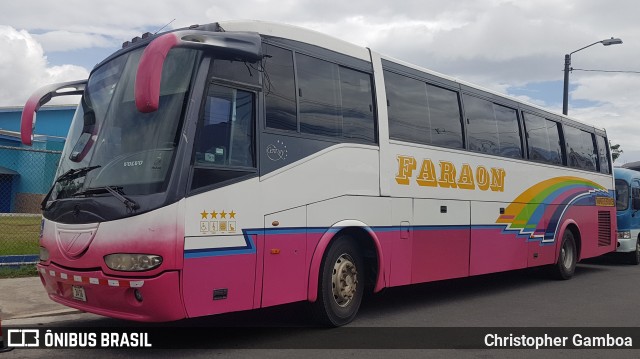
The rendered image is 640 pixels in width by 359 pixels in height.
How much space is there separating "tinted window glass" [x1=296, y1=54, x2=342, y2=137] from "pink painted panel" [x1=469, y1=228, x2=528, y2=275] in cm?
365

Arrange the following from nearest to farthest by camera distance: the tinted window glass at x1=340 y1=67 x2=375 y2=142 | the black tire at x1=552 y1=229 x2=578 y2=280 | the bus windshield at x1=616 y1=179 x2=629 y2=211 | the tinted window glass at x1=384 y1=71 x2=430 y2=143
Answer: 1. the tinted window glass at x1=340 y1=67 x2=375 y2=142
2. the tinted window glass at x1=384 y1=71 x2=430 y2=143
3. the black tire at x1=552 y1=229 x2=578 y2=280
4. the bus windshield at x1=616 y1=179 x2=629 y2=211

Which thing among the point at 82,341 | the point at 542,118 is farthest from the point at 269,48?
the point at 542,118

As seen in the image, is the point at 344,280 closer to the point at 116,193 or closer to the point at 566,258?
the point at 116,193

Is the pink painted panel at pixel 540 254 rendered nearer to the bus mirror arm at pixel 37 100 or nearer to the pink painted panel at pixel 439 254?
the pink painted panel at pixel 439 254

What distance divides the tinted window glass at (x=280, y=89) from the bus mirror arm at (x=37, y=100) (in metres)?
2.31

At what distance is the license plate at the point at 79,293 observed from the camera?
18.4 ft

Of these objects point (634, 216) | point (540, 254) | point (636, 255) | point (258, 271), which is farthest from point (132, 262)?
point (636, 255)

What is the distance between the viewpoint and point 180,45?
5363 mm

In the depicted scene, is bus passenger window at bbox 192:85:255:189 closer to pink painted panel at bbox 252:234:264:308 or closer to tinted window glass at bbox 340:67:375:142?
pink painted panel at bbox 252:234:264:308

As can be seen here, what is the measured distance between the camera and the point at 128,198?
5312 mm

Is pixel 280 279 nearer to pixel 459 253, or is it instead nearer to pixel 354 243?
pixel 354 243

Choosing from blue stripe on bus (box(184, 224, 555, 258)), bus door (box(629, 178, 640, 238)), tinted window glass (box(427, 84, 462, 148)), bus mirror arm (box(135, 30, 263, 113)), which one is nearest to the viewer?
bus mirror arm (box(135, 30, 263, 113))

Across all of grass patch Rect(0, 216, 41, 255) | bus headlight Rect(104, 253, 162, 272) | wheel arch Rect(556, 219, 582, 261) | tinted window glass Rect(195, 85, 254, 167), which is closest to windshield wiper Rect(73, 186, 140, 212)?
bus headlight Rect(104, 253, 162, 272)

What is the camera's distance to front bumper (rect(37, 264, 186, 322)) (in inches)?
202
